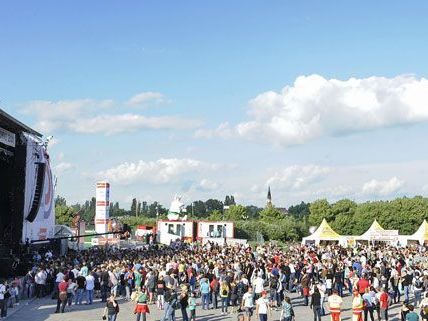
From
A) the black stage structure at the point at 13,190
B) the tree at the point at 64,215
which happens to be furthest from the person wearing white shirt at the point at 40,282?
the tree at the point at 64,215

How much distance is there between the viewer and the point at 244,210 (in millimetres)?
119562

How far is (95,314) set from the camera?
773 inches

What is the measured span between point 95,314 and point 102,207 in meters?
39.0

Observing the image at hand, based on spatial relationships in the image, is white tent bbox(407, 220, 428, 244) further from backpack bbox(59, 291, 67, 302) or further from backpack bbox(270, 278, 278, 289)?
backpack bbox(59, 291, 67, 302)

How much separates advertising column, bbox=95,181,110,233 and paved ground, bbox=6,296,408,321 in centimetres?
3537

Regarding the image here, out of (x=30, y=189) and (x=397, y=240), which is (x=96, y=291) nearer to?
(x=30, y=189)

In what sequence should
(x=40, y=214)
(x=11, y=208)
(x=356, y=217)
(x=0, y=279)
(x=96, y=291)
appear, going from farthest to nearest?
(x=356, y=217)
(x=40, y=214)
(x=11, y=208)
(x=0, y=279)
(x=96, y=291)

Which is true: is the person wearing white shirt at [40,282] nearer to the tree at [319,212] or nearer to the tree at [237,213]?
the tree at [319,212]

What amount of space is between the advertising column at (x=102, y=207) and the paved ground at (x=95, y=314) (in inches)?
1392

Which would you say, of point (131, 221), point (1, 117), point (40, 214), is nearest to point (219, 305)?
point (1, 117)

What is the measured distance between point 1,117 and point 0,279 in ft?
23.4

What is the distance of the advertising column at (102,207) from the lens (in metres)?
57.4

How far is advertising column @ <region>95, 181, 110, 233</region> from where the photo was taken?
188ft

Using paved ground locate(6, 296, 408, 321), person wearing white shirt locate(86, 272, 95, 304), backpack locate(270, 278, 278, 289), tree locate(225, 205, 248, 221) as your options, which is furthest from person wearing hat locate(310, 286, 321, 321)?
tree locate(225, 205, 248, 221)
